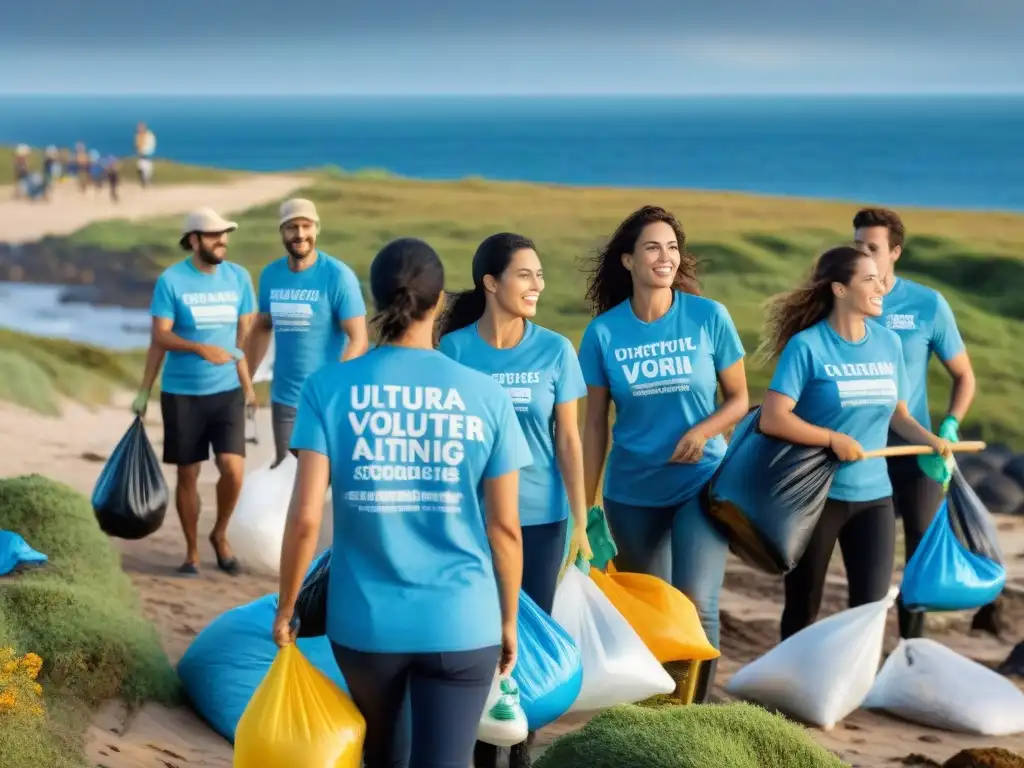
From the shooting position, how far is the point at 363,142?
18475 centimetres

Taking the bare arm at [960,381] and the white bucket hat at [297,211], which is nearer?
the bare arm at [960,381]

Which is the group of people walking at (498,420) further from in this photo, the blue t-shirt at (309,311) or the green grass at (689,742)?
the green grass at (689,742)

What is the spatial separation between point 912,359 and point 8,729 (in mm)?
3680

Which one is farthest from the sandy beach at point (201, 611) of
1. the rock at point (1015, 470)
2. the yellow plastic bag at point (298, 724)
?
the yellow plastic bag at point (298, 724)

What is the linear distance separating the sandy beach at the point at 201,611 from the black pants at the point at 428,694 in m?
1.75

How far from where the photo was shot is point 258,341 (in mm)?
7742

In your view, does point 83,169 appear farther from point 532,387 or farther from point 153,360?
point 532,387

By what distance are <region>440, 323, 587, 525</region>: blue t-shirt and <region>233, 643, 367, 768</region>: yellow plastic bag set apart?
4.79 feet

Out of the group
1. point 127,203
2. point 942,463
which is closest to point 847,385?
point 942,463

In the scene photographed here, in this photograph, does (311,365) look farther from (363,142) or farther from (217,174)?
(363,142)

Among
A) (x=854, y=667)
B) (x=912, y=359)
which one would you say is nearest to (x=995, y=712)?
(x=854, y=667)

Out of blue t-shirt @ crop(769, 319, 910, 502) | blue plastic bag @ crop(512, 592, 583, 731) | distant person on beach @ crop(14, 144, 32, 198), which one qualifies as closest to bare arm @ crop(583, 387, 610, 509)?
blue t-shirt @ crop(769, 319, 910, 502)

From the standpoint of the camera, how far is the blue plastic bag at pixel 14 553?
6.29 m

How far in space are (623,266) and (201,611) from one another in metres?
2.67
